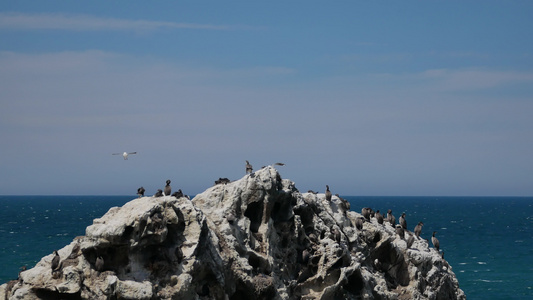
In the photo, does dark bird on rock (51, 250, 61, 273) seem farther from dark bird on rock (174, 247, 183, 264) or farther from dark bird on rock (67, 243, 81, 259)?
dark bird on rock (174, 247, 183, 264)

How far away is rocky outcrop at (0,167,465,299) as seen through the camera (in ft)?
81.2

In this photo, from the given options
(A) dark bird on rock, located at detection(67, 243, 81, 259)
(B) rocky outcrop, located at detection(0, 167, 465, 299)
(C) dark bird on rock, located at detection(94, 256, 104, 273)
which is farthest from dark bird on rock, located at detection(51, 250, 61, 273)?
(C) dark bird on rock, located at detection(94, 256, 104, 273)

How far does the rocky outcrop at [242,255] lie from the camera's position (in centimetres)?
2475

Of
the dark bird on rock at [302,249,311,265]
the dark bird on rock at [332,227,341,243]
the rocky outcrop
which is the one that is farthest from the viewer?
Result: the dark bird on rock at [332,227,341,243]

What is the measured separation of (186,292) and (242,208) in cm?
548

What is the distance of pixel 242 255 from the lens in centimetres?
2853

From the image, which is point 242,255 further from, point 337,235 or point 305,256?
point 337,235

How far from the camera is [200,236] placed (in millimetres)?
26641

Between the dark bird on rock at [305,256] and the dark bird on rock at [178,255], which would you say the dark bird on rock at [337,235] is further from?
the dark bird on rock at [178,255]

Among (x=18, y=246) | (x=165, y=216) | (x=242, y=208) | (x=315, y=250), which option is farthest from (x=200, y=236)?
(x=18, y=246)

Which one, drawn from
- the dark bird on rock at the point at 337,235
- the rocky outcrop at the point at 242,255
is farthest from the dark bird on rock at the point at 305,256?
Result: the dark bird on rock at the point at 337,235

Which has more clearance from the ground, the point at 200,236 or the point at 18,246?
the point at 200,236

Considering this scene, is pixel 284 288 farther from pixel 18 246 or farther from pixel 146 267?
pixel 18 246

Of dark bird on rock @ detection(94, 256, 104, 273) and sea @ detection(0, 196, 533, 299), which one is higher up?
dark bird on rock @ detection(94, 256, 104, 273)
